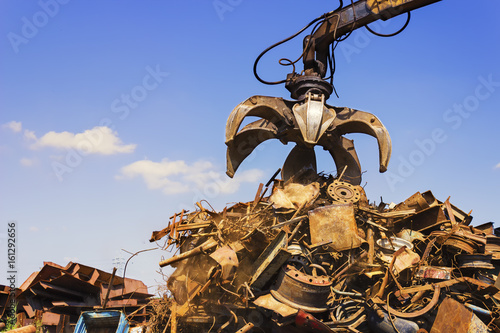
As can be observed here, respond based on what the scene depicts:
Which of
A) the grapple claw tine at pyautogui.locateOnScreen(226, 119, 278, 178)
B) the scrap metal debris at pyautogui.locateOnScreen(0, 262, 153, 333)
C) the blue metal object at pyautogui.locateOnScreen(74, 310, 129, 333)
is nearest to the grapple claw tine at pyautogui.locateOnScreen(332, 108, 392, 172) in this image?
the grapple claw tine at pyautogui.locateOnScreen(226, 119, 278, 178)

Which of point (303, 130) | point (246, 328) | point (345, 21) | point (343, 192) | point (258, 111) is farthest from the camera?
point (345, 21)

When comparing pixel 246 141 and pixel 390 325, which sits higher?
pixel 246 141

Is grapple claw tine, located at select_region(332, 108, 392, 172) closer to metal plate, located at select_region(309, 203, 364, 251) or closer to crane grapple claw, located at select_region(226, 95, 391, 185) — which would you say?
crane grapple claw, located at select_region(226, 95, 391, 185)

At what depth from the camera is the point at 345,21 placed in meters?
8.52

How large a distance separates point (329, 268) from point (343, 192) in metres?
1.41

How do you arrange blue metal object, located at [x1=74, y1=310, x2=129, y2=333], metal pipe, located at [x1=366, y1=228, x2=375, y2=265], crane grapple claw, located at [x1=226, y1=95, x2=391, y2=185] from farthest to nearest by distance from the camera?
crane grapple claw, located at [x1=226, y1=95, x2=391, y2=185]
metal pipe, located at [x1=366, y1=228, x2=375, y2=265]
blue metal object, located at [x1=74, y1=310, x2=129, y2=333]

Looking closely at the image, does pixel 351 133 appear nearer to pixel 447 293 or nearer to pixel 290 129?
pixel 290 129

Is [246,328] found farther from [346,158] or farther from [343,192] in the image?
[346,158]

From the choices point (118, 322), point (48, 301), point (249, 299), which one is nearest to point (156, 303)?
point (118, 322)

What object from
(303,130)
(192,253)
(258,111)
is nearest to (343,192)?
(303,130)

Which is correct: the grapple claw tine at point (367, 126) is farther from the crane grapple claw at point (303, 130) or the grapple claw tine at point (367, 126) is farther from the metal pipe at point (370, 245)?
the metal pipe at point (370, 245)

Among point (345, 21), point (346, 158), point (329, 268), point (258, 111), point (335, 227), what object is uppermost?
point (345, 21)

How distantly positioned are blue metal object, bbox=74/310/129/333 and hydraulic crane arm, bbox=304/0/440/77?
547 centimetres

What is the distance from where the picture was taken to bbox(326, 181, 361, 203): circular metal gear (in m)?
7.24
